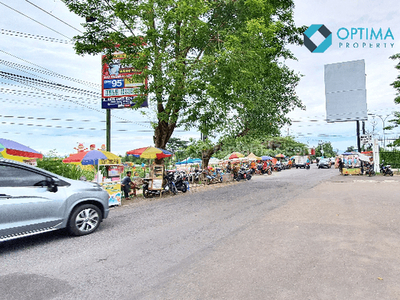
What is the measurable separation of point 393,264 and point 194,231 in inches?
141

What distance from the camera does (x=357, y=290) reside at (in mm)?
3264

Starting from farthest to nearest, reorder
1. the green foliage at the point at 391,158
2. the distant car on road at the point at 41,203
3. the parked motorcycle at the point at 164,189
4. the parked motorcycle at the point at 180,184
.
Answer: the green foliage at the point at 391,158
the parked motorcycle at the point at 180,184
the parked motorcycle at the point at 164,189
the distant car on road at the point at 41,203

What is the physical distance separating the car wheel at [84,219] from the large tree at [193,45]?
6.75 m

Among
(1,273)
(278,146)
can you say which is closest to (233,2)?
(1,273)

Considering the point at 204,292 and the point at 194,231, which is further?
the point at 194,231

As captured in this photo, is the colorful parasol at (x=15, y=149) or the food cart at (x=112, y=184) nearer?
the colorful parasol at (x=15, y=149)

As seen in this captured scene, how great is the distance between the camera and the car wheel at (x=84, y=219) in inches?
232

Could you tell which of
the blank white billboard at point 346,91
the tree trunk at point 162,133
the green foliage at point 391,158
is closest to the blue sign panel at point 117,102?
the tree trunk at point 162,133

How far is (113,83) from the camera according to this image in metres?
15.1

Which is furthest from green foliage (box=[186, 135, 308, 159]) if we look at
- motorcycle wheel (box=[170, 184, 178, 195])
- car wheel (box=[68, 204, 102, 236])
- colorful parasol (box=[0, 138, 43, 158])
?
car wheel (box=[68, 204, 102, 236])

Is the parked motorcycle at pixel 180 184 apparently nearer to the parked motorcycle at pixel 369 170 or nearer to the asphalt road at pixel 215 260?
the asphalt road at pixel 215 260

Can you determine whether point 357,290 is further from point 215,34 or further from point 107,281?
point 215,34

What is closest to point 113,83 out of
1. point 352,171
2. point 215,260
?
point 215,260

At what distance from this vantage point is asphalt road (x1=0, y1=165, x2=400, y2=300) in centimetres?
335
